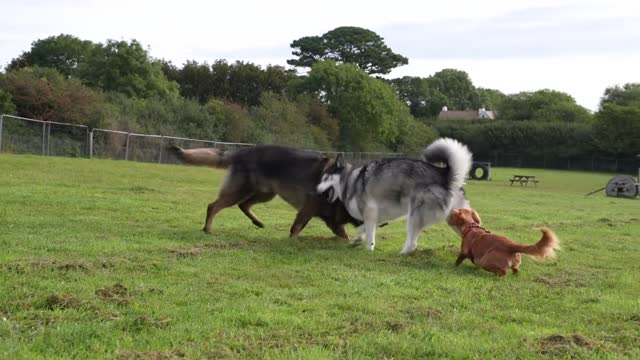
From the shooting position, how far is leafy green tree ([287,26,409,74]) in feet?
266

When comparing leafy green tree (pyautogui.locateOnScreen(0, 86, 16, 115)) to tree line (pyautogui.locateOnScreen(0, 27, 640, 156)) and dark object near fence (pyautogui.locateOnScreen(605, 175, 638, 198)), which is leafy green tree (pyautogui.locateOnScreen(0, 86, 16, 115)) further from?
dark object near fence (pyautogui.locateOnScreen(605, 175, 638, 198))

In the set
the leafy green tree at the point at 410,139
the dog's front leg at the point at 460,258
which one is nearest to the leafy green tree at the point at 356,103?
the leafy green tree at the point at 410,139

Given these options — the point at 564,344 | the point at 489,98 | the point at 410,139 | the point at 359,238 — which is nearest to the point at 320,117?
the point at 410,139

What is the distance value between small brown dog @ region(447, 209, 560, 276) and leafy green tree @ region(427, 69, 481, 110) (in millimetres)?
112282

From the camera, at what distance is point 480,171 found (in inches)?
1834

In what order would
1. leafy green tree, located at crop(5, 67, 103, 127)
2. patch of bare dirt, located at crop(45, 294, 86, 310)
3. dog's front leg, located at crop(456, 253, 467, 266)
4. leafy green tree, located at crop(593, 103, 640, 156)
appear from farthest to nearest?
leafy green tree, located at crop(593, 103, 640, 156)
leafy green tree, located at crop(5, 67, 103, 127)
dog's front leg, located at crop(456, 253, 467, 266)
patch of bare dirt, located at crop(45, 294, 86, 310)

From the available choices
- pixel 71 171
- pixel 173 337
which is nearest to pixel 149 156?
pixel 71 171

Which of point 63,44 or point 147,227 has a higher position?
point 63,44

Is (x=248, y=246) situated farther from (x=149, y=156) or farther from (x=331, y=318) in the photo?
(x=149, y=156)

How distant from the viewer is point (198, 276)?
267 inches

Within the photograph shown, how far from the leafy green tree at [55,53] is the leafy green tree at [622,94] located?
60361 millimetres

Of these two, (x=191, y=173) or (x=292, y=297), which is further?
(x=191, y=173)

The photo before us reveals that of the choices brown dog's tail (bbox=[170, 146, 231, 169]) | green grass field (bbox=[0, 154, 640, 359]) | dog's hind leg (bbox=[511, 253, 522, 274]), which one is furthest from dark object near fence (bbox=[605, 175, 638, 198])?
dog's hind leg (bbox=[511, 253, 522, 274])

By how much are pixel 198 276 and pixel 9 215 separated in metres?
5.24
